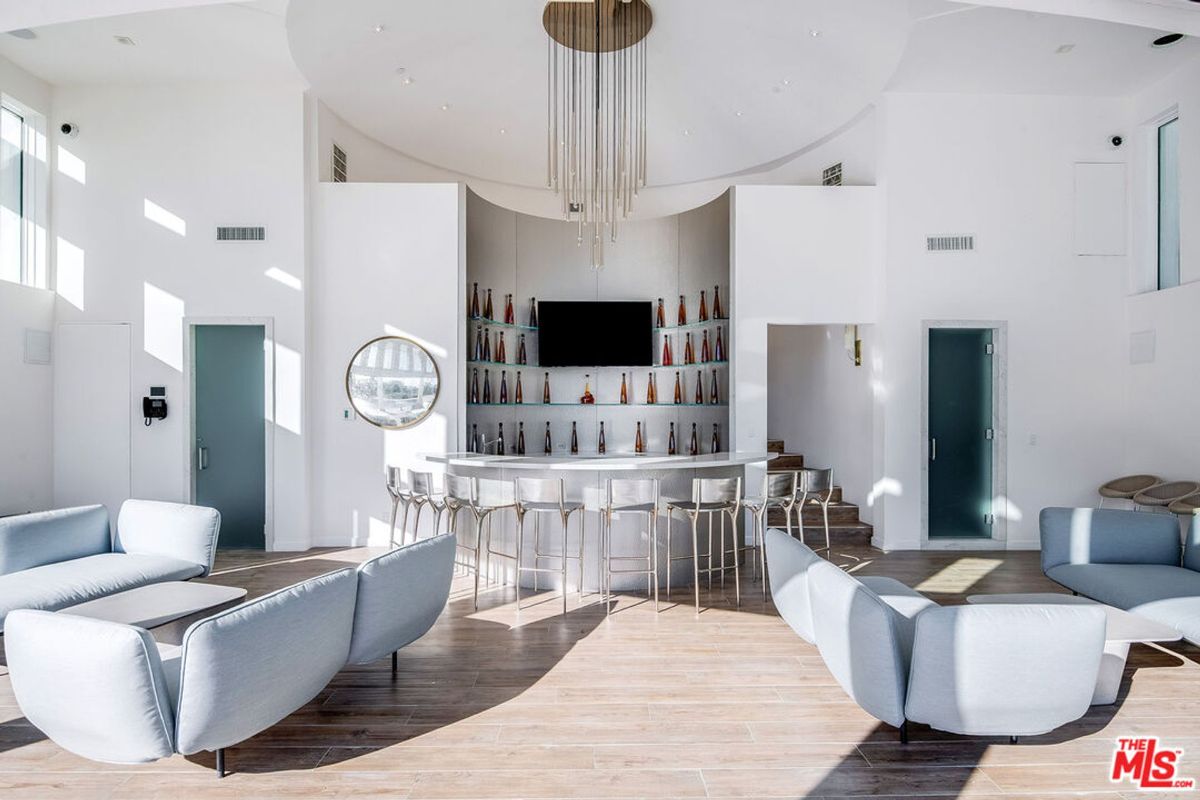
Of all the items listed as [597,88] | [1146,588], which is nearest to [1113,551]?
[1146,588]

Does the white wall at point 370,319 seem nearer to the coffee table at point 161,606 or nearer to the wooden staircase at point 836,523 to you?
the coffee table at point 161,606

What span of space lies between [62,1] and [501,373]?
488 cm

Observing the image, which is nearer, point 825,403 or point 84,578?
point 84,578

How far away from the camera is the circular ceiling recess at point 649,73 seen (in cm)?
544

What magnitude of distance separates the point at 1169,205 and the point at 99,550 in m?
9.33

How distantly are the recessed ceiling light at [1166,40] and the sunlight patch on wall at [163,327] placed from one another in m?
8.84

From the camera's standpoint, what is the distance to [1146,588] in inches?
150

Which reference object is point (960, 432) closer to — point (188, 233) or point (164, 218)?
point (188, 233)

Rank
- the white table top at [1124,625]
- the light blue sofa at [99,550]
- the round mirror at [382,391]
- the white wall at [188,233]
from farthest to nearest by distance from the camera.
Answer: the round mirror at [382,391] → the white wall at [188,233] → the light blue sofa at [99,550] → the white table top at [1124,625]

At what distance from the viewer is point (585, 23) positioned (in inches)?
219

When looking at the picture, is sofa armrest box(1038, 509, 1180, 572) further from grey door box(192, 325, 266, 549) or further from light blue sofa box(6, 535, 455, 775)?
grey door box(192, 325, 266, 549)

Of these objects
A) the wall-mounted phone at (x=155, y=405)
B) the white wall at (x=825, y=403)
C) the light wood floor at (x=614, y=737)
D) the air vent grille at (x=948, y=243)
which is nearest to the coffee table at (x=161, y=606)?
the light wood floor at (x=614, y=737)

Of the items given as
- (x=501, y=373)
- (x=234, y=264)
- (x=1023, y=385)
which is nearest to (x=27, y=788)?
(x=234, y=264)

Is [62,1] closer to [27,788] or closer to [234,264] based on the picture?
[234,264]
